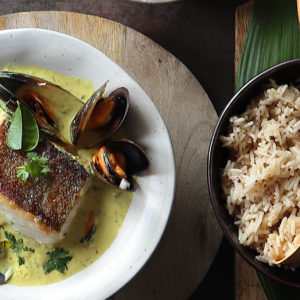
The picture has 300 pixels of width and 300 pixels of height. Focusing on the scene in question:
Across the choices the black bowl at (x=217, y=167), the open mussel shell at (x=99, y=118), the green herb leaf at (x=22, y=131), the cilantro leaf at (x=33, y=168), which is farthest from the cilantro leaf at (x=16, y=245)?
the black bowl at (x=217, y=167)

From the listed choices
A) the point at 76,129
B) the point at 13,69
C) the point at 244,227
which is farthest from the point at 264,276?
the point at 13,69

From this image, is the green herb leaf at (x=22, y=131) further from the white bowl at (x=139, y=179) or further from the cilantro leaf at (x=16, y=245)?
the cilantro leaf at (x=16, y=245)

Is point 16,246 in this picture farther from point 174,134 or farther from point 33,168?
point 174,134

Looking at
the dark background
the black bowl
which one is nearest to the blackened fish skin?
the black bowl

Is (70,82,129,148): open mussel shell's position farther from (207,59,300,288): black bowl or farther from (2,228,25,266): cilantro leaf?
(2,228,25,266): cilantro leaf

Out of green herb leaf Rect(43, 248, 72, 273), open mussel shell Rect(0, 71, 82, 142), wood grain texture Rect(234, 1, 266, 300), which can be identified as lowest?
wood grain texture Rect(234, 1, 266, 300)

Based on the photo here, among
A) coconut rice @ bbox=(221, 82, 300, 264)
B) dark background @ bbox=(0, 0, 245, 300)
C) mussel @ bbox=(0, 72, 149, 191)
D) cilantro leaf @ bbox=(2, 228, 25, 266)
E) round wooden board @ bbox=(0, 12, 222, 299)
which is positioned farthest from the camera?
dark background @ bbox=(0, 0, 245, 300)
